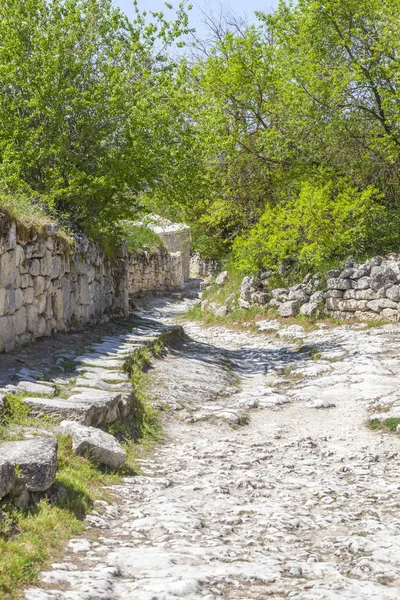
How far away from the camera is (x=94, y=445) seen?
588cm

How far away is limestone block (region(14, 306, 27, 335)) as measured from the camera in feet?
30.2

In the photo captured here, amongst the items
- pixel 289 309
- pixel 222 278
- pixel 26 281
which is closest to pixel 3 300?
pixel 26 281

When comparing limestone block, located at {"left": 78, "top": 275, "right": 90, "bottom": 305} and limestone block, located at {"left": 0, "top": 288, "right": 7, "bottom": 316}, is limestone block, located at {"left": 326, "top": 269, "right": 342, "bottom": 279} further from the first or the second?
limestone block, located at {"left": 0, "top": 288, "right": 7, "bottom": 316}

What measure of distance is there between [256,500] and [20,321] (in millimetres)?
5063

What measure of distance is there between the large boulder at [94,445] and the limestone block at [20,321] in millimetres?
3374

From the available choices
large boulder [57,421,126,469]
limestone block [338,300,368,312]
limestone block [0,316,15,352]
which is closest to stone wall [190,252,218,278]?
limestone block [338,300,368,312]

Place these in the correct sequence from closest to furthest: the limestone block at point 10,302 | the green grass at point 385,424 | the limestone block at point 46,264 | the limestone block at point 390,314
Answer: the green grass at point 385,424 → the limestone block at point 10,302 → the limestone block at point 46,264 → the limestone block at point 390,314

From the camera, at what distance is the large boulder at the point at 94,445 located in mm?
5836

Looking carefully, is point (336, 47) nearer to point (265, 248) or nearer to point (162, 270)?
point (265, 248)

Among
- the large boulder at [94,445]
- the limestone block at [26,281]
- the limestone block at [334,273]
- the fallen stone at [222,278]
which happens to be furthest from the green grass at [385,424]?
the fallen stone at [222,278]

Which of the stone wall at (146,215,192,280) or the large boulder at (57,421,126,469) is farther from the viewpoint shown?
the stone wall at (146,215,192,280)

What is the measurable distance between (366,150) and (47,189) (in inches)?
362

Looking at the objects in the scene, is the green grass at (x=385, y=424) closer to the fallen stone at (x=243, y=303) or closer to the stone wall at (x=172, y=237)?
the fallen stone at (x=243, y=303)

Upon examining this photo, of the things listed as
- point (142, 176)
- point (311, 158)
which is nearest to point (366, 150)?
point (311, 158)
